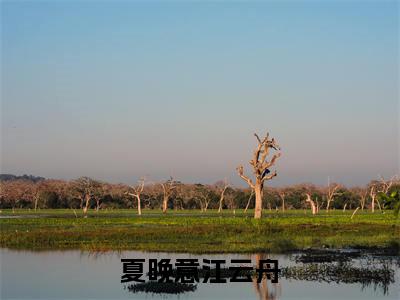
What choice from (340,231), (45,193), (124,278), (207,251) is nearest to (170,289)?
(124,278)

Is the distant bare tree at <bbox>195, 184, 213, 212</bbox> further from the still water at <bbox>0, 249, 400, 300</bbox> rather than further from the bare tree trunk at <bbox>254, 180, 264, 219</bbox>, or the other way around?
the still water at <bbox>0, 249, 400, 300</bbox>

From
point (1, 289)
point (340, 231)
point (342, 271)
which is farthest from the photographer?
point (340, 231)

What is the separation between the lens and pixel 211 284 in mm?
19969

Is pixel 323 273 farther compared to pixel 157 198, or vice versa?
pixel 157 198

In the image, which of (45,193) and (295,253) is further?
(45,193)

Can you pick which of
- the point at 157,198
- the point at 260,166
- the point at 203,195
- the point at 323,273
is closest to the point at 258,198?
the point at 260,166

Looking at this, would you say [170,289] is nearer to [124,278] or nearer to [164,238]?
[124,278]

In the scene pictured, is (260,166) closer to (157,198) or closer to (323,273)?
(323,273)

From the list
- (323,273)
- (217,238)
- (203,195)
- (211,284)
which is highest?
(203,195)

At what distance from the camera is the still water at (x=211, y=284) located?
1848 centimetres

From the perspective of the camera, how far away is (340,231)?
42062 millimetres

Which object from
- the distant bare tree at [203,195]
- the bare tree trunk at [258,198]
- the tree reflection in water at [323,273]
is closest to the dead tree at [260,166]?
the bare tree trunk at [258,198]

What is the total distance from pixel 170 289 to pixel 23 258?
1172cm

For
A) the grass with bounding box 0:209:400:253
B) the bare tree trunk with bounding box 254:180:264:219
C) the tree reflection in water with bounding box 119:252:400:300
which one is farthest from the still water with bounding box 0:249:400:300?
the bare tree trunk with bounding box 254:180:264:219
